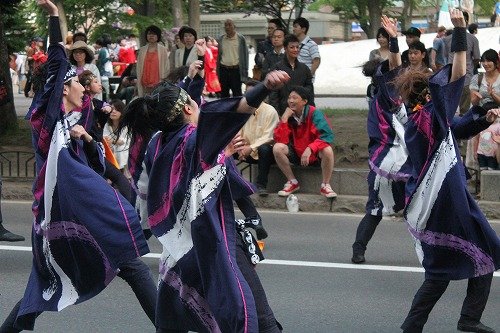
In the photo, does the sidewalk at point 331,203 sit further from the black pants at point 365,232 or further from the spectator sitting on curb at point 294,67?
the black pants at point 365,232

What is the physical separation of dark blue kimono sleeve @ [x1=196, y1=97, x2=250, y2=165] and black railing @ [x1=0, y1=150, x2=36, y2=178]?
8.19 m

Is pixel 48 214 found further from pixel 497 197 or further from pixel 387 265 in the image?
pixel 497 197

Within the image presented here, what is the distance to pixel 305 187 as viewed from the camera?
11695 mm

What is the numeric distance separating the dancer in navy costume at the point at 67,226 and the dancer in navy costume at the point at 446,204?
156 cm

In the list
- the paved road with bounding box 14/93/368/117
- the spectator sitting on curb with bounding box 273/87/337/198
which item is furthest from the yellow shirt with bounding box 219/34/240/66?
the paved road with bounding box 14/93/368/117

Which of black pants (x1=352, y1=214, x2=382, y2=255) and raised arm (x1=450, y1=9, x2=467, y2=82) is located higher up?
raised arm (x1=450, y1=9, x2=467, y2=82)

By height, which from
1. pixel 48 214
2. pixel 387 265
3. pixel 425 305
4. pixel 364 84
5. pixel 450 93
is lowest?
pixel 364 84

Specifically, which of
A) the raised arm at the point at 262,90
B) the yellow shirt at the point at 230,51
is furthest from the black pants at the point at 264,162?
the raised arm at the point at 262,90

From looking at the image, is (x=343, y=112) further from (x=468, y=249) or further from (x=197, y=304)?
(x=197, y=304)

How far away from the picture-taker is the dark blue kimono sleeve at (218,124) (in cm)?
457

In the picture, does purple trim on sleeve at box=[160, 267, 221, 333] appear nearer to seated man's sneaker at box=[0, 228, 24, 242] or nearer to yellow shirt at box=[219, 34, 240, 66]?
seated man's sneaker at box=[0, 228, 24, 242]

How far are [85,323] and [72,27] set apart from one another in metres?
24.7

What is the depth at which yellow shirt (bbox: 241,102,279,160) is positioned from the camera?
11695mm

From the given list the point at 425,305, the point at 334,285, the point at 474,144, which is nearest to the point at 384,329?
the point at 425,305
